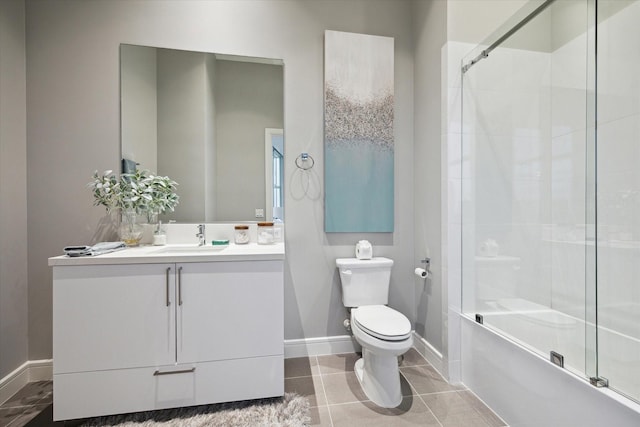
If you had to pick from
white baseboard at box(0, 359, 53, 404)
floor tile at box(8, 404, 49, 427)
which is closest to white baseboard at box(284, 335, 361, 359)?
floor tile at box(8, 404, 49, 427)

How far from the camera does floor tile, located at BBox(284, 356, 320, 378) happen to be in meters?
1.89

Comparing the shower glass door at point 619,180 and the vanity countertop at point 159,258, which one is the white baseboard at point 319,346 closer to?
the vanity countertop at point 159,258

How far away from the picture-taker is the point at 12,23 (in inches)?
67.4

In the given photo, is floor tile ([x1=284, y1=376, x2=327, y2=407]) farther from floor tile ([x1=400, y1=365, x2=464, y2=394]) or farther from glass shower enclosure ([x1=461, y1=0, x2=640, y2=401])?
glass shower enclosure ([x1=461, y1=0, x2=640, y2=401])

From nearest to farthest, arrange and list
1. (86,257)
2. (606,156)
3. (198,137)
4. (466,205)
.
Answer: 1. (86,257)
2. (606,156)
3. (466,205)
4. (198,137)

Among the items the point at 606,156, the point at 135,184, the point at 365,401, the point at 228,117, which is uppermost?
the point at 228,117

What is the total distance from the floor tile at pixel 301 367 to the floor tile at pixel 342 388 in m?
0.11

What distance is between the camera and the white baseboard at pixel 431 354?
1863mm

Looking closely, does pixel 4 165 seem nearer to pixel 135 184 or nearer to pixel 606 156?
pixel 135 184

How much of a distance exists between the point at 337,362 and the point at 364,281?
599mm

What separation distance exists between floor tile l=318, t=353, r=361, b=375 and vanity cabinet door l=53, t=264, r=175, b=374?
0.98m

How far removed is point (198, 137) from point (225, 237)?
70 centimetres

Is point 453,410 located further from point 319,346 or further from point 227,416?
point 227,416

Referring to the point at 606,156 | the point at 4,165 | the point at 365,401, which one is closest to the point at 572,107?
the point at 606,156
